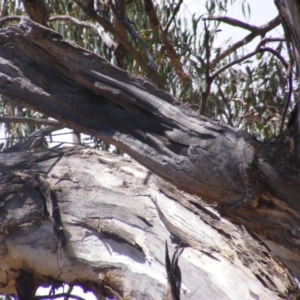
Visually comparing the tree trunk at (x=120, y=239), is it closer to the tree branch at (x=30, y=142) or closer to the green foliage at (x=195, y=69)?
the tree branch at (x=30, y=142)

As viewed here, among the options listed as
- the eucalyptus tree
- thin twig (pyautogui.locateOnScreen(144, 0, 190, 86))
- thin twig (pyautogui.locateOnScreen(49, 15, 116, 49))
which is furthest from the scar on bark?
thin twig (pyautogui.locateOnScreen(49, 15, 116, 49))

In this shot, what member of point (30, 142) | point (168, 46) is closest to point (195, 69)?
point (168, 46)

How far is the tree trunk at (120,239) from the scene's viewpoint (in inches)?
68.8

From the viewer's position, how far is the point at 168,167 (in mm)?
1608

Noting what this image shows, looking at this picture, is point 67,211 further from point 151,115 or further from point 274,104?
point 274,104

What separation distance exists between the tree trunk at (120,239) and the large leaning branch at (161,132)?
0.23 meters

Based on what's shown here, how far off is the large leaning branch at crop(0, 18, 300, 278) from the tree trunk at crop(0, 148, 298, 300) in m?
0.23

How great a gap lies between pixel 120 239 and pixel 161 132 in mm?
404

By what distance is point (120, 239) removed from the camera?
6.28 feet

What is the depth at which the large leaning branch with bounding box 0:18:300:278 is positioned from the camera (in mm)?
1513

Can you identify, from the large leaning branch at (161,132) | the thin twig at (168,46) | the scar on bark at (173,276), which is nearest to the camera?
the large leaning branch at (161,132)

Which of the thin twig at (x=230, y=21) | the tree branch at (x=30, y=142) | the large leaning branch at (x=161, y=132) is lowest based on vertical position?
the tree branch at (x=30, y=142)

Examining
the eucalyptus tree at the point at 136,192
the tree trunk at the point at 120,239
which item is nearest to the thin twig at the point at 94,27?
the eucalyptus tree at the point at 136,192

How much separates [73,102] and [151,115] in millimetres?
256
